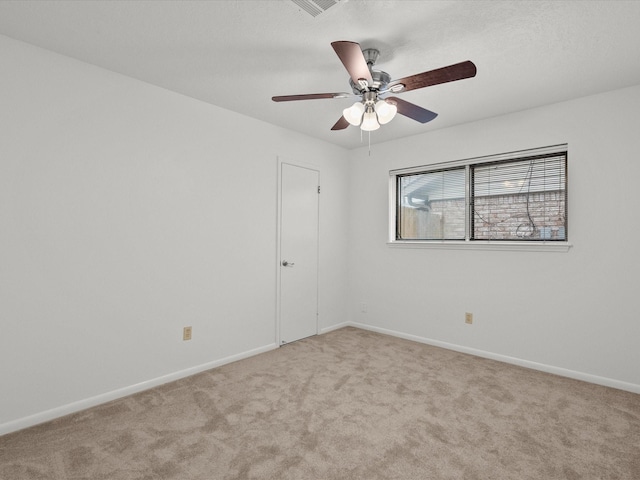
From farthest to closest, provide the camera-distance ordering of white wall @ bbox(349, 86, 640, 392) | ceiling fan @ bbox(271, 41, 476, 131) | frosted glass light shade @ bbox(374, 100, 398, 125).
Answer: white wall @ bbox(349, 86, 640, 392) < frosted glass light shade @ bbox(374, 100, 398, 125) < ceiling fan @ bbox(271, 41, 476, 131)

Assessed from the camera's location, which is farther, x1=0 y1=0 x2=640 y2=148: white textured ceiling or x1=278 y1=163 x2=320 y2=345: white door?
x1=278 y1=163 x2=320 y2=345: white door

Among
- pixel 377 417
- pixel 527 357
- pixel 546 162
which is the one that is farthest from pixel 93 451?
pixel 546 162

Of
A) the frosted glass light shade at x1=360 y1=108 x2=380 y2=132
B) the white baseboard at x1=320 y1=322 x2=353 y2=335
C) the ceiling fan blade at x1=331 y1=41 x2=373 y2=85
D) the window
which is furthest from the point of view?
the white baseboard at x1=320 y1=322 x2=353 y2=335

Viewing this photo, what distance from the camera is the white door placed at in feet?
12.2

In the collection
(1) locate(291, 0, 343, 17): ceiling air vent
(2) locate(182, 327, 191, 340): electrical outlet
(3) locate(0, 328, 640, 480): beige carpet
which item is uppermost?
(1) locate(291, 0, 343, 17): ceiling air vent

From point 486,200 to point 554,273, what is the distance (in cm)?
95

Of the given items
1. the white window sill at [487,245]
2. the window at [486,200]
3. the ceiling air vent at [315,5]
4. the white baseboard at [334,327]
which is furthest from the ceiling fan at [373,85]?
the white baseboard at [334,327]

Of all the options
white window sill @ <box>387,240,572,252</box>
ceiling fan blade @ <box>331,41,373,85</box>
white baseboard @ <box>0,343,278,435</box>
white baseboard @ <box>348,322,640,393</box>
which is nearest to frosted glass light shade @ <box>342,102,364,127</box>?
ceiling fan blade @ <box>331,41,373,85</box>

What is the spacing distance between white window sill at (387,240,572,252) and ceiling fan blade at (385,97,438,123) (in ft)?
5.24

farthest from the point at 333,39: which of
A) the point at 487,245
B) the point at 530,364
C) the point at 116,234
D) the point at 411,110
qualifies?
the point at 530,364

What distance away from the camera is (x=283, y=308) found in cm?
373

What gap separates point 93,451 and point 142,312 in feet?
3.25

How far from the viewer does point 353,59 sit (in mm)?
1713

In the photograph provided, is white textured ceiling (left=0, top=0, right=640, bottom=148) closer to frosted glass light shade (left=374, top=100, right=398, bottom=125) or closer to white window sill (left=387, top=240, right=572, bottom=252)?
frosted glass light shade (left=374, top=100, right=398, bottom=125)
